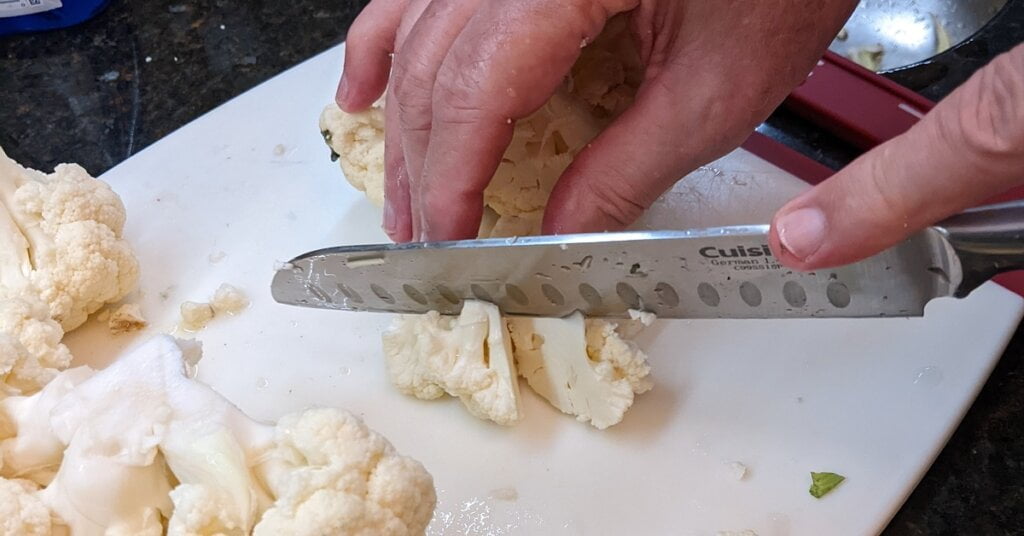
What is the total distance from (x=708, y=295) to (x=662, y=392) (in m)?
0.19

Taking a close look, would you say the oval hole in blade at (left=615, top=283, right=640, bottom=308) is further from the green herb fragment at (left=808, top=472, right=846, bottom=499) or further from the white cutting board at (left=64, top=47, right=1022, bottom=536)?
the green herb fragment at (left=808, top=472, right=846, bottom=499)

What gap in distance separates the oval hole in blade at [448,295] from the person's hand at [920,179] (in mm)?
427

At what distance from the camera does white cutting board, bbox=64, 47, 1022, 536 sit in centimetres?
103

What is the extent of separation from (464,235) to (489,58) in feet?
0.71

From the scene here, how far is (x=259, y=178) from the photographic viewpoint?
4.47 feet

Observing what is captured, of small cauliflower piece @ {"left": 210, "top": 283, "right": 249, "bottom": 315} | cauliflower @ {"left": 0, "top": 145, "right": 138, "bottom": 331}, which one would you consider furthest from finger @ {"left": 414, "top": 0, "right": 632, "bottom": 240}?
cauliflower @ {"left": 0, "top": 145, "right": 138, "bottom": 331}

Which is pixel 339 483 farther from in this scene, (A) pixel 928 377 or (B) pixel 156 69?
(B) pixel 156 69

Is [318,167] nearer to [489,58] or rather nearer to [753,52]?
[489,58]

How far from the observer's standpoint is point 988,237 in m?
0.73

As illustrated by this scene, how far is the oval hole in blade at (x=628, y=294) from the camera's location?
1.00 m

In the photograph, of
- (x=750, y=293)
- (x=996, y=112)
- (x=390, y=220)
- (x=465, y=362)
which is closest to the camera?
(x=996, y=112)

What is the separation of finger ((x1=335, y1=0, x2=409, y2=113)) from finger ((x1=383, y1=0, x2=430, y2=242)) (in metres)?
0.02

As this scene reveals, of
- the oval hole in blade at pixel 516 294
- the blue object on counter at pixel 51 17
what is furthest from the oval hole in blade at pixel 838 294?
the blue object on counter at pixel 51 17

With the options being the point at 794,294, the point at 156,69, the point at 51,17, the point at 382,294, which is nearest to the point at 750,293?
the point at 794,294
